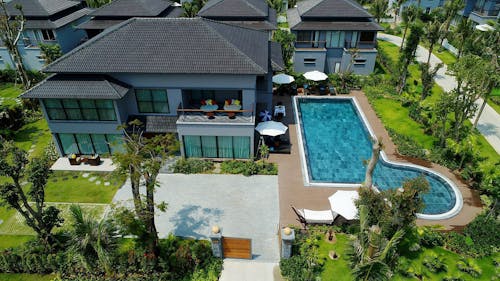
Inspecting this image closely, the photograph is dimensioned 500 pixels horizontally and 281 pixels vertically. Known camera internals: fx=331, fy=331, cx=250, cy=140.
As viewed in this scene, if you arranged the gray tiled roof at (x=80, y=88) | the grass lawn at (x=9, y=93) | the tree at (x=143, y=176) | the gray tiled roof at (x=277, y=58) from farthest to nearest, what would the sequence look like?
the grass lawn at (x=9, y=93), the gray tiled roof at (x=277, y=58), the gray tiled roof at (x=80, y=88), the tree at (x=143, y=176)

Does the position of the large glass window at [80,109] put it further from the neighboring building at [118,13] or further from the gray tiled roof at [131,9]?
the gray tiled roof at [131,9]

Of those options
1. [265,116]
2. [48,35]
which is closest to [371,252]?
[265,116]

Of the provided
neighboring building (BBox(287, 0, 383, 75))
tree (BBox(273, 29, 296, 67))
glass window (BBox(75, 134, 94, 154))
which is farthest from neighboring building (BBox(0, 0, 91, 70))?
neighboring building (BBox(287, 0, 383, 75))

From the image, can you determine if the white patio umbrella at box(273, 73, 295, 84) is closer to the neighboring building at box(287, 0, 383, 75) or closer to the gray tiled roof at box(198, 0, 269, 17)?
the neighboring building at box(287, 0, 383, 75)

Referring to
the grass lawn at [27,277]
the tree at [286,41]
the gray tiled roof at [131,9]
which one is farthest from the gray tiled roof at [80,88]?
the tree at [286,41]

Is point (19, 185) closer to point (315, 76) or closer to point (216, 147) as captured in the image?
point (216, 147)

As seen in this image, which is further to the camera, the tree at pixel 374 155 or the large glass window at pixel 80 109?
the large glass window at pixel 80 109
